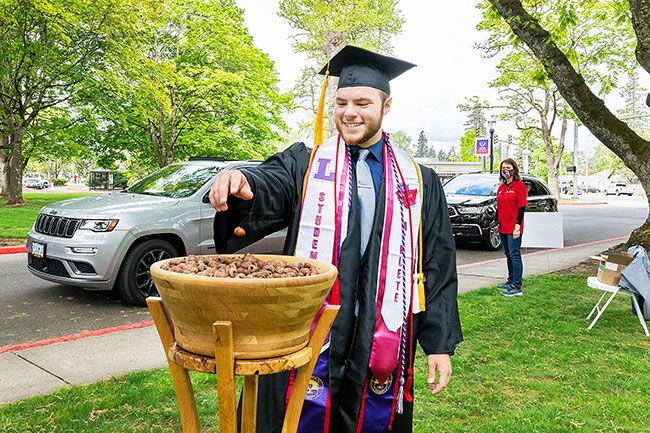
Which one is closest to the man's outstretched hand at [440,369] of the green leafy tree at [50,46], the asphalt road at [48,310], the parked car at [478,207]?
the asphalt road at [48,310]

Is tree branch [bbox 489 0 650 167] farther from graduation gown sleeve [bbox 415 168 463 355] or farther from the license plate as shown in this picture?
graduation gown sleeve [bbox 415 168 463 355]

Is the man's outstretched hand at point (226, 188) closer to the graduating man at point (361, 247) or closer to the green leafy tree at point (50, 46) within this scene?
the graduating man at point (361, 247)

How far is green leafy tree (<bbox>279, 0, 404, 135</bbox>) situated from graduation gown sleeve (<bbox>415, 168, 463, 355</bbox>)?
19904 mm

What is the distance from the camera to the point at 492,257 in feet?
39.5

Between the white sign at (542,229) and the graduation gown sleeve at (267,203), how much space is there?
871 cm

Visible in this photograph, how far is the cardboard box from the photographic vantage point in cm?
623

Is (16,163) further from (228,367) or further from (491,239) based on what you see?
(228,367)

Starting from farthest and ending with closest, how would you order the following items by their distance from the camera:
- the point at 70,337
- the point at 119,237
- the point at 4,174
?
the point at 4,174 < the point at 119,237 < the point at 70,337

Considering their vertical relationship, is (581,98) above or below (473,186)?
above

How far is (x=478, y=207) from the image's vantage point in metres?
12.8

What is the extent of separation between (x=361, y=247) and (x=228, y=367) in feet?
2.95

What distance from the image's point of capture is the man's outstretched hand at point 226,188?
1722mm

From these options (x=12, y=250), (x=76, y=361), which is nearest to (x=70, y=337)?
(x=76, y=361)

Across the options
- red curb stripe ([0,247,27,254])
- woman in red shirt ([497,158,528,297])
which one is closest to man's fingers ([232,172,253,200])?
woman in red shirt ([497,158,528,297])
